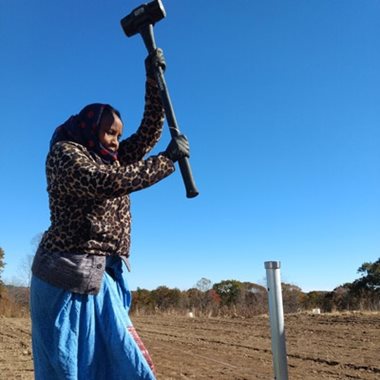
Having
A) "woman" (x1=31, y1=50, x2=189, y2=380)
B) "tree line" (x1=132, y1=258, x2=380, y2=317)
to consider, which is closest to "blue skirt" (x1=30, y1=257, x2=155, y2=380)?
"woman" (x1=31, y1=50, x2=189, y2=380)

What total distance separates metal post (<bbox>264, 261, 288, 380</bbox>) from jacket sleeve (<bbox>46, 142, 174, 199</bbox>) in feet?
2.46

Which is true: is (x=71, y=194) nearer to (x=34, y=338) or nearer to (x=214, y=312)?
(x=34, y=338)

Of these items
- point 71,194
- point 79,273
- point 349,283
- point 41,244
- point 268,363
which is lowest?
point 268,363

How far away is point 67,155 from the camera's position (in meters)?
1.79

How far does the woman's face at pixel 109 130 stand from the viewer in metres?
→ 2.00

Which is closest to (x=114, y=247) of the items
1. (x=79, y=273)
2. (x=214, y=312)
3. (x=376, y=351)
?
(x=79, y=273)

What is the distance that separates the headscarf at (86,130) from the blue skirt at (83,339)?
0.55 meters

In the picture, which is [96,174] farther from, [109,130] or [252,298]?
[252,298]

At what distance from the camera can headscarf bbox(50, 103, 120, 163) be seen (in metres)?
1.97

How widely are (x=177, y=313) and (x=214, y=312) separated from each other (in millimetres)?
1355

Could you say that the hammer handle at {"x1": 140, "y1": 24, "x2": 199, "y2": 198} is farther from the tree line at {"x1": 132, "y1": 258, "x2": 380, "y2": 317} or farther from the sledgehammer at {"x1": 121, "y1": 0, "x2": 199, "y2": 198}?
the tree line at {"x1": 132, "y1": 258, "x2": 380, "y2": 317}

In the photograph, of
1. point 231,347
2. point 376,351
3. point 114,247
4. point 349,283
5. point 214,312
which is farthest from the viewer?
point 349,283

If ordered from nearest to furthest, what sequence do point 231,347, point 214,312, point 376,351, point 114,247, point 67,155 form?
point 67,155, point 114,247, point 376,351, point 231,347, point 214,312

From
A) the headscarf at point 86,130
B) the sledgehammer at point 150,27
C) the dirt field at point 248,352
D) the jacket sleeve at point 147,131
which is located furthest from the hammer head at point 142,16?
the dirt field at point 248,352
